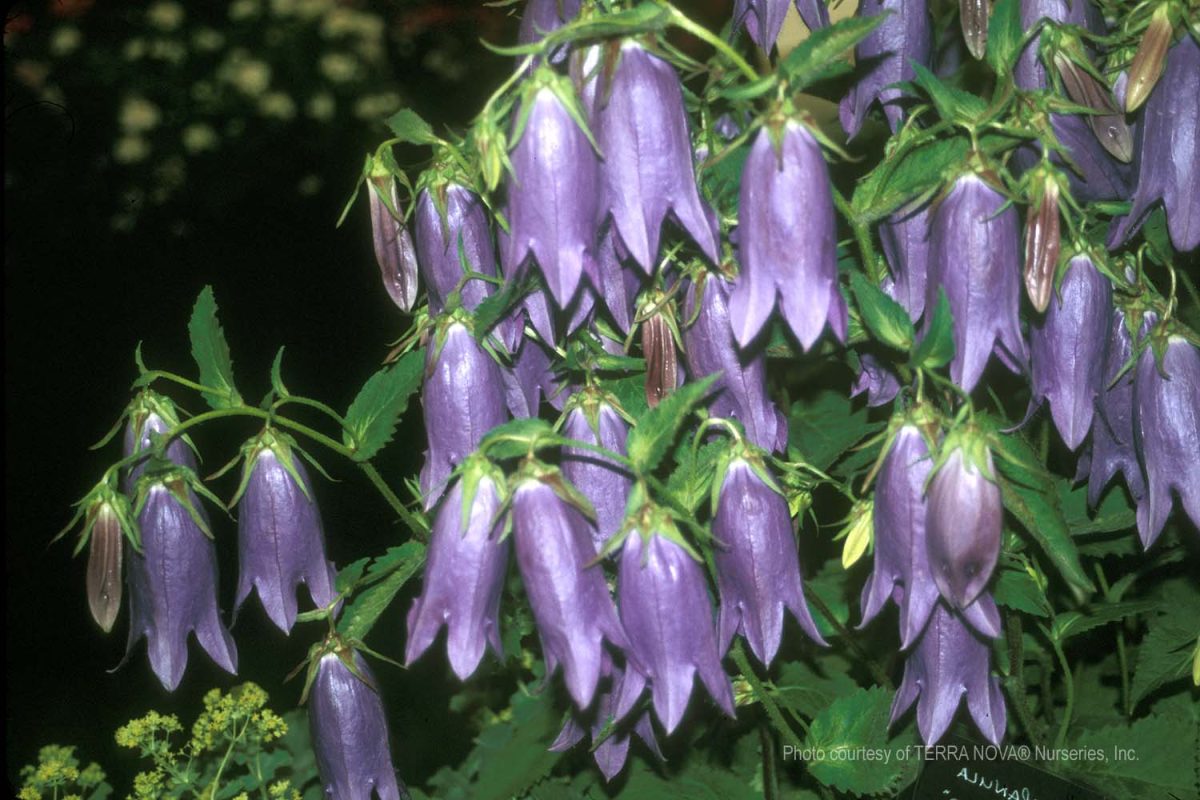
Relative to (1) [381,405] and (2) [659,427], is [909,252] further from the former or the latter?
(1) [381,405]

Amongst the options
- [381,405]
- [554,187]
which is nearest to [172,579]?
[381,405]

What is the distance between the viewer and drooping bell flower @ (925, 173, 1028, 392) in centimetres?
68

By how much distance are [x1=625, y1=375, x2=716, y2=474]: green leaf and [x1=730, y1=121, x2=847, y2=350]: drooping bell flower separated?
1.8 inches

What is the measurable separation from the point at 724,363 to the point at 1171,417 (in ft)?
1.00

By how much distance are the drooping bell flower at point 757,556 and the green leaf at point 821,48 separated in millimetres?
238

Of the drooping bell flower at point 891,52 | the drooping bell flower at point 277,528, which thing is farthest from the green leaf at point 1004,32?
the drooping bell flower at point 277,528

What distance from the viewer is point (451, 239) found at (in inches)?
31.5

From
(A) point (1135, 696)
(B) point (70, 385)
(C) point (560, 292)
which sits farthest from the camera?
(B) point (70, 385)

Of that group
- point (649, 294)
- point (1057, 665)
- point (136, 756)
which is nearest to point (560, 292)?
point (649, 294)

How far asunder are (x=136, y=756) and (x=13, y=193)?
2.87 ft

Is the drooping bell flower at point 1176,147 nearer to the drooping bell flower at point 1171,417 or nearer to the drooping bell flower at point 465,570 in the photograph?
the drooping bell flower at point 1171,417

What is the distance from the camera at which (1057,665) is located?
126cm

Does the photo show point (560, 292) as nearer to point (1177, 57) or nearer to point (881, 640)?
point (1177, 57)

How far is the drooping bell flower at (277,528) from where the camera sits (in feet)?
2.67
